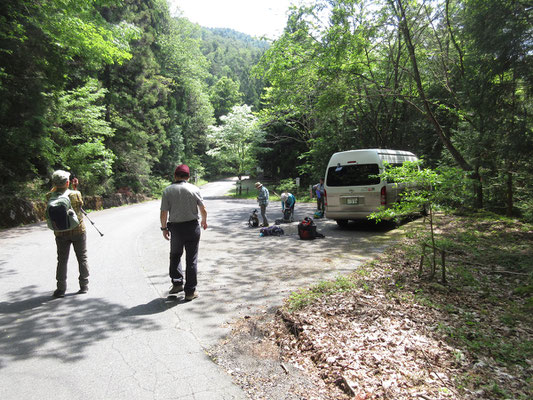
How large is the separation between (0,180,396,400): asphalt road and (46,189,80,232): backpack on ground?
42.9 inches

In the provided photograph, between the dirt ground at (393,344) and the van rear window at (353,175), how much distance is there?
4.98 m

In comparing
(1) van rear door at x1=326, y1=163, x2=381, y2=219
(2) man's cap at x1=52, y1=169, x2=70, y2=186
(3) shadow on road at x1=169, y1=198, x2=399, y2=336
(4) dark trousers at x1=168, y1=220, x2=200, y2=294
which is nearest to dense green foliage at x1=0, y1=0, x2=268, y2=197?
(3) shadow on road at x1=169, y1=198, x2=399, y2=336

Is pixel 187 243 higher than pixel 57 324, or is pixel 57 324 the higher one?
pixel 187 243

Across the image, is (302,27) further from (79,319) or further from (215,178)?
(215,178)

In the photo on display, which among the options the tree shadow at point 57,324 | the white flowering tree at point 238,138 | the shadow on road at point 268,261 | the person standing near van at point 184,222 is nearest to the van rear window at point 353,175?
the shadow on road at point 268,261

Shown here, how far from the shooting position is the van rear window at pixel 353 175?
10078 millimetres

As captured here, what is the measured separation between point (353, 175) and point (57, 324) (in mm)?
8716

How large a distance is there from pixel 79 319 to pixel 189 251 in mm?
1588

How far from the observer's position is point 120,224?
1325 centimetres

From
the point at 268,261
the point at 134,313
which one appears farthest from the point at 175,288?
the point at 268,261

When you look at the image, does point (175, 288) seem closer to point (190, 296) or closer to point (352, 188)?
point (190, 296)

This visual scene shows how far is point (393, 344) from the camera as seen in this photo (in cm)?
332

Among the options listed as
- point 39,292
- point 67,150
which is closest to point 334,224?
point 39,292

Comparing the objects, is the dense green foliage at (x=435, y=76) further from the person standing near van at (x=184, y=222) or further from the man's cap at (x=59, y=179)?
the man's cap at (x=59, y=179)
